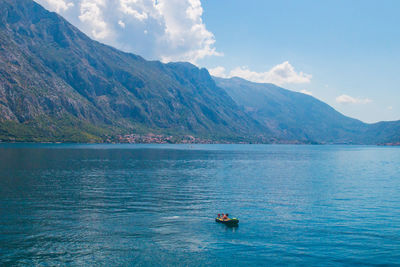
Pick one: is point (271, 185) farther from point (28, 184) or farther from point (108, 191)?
point (28, 184)

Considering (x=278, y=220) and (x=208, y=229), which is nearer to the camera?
(x=208, y=229)

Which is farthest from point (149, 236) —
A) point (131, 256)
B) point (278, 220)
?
point (278, 220)

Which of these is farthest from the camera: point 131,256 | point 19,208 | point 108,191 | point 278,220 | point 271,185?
point 271,185

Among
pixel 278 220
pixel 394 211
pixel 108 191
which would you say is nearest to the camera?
pixel 278 220

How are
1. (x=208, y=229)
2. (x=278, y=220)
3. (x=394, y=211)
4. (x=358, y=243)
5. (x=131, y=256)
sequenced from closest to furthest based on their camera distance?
(x=131, y=256), (x=358, y=243), (x=208, y=229), (x=278, y=220), (x=394, y=211)

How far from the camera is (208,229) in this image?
52.2 m

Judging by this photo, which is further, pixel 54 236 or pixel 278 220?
pixel 278 220

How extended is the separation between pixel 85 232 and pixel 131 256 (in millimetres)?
12097

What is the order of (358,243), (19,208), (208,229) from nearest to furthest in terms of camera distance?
(358,243) → (208,229) → (19,208)

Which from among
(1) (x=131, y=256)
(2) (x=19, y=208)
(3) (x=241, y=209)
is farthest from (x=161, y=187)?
(1) (x=131, y=256)

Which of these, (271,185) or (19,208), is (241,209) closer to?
(271,185)

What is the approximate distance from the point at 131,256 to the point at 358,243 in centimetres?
3185

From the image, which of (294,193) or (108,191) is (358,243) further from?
(108,191)

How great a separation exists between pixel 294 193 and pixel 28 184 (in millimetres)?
73669
